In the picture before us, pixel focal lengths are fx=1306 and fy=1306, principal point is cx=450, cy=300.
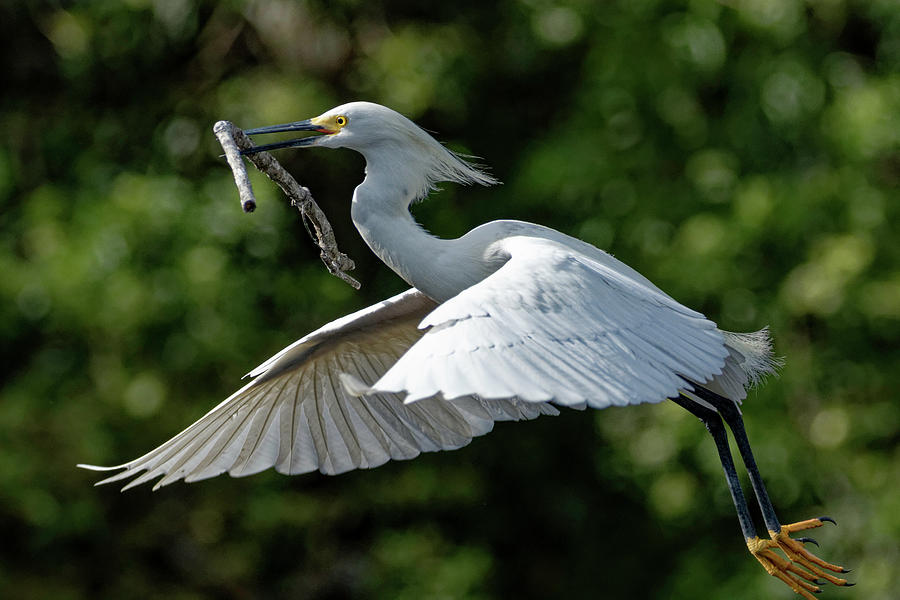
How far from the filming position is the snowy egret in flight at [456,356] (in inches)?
86.8

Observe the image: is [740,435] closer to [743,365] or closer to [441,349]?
[743,365]

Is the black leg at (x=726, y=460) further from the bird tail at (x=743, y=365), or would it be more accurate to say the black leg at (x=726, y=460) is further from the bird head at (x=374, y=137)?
the bird head at (x=374, y=137)

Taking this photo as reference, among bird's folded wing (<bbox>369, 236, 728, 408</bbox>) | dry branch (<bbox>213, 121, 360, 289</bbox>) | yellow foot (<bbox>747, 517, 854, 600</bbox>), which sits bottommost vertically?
yellow foot (<bbox>747, 517, 854, 600</bbox>)

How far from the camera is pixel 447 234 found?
550 cm

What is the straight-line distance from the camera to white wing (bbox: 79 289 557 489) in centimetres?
297

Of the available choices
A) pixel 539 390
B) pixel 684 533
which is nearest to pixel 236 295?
pixel 684 533

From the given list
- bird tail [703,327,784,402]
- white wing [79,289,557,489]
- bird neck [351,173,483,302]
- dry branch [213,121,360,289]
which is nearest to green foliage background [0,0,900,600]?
bird tail [703,327,784,402]

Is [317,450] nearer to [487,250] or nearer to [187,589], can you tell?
[487,250]

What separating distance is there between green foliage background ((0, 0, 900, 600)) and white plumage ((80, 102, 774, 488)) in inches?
84.5

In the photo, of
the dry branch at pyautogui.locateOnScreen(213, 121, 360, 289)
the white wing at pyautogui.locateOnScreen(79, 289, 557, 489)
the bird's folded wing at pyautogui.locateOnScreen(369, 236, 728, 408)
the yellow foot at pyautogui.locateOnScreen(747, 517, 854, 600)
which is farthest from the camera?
the white wing at pyautogui.locateOnScreen(79, 289, 557, 489)

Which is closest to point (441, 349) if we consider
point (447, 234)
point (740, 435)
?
point (740, 435)

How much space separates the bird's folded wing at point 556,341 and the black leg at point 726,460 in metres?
0.31

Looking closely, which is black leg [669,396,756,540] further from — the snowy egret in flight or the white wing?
the white wing

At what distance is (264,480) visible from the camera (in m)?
5.40
